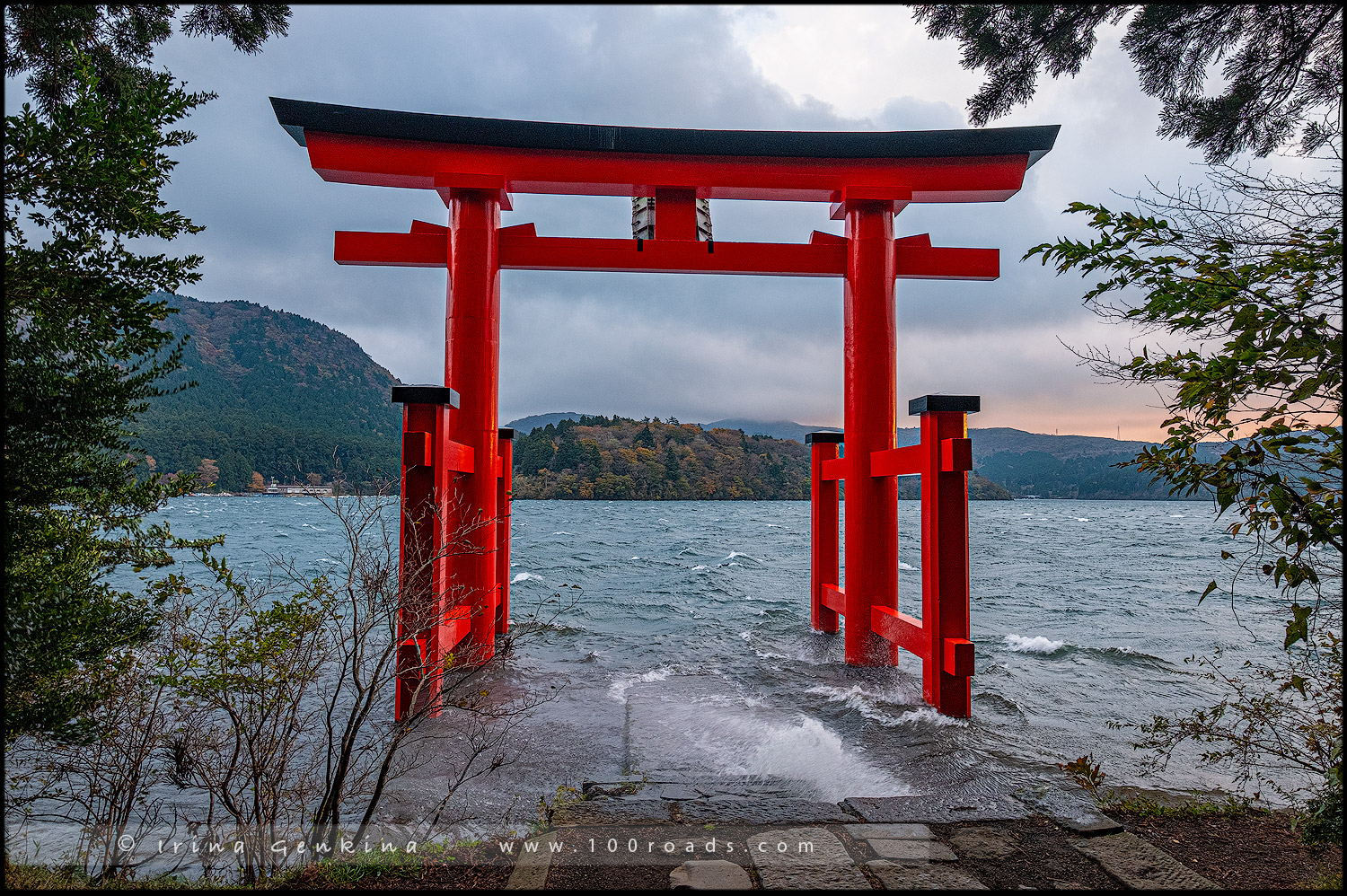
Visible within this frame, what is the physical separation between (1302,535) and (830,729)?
321 cm

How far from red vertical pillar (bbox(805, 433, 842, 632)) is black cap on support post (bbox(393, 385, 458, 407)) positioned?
421 centimetres

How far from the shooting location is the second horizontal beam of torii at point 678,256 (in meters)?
6.01

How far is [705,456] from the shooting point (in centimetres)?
4794

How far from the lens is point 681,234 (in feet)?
20.6

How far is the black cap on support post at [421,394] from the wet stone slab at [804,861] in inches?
125

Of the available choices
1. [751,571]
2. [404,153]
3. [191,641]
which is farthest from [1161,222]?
[751,571]

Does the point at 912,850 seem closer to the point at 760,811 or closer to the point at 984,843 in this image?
the point at 984,843

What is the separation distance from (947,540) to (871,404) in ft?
5.45

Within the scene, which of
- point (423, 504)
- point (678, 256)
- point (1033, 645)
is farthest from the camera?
point (1033, 645)

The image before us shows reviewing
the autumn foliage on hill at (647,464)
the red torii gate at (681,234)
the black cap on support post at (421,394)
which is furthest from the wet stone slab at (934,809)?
the autumn foliage on hill at (647,464)

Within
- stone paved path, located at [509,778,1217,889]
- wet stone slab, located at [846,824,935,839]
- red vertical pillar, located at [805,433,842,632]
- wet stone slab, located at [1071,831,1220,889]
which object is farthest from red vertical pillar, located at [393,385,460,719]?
red vertical pillar, located at [805,433,842,632]

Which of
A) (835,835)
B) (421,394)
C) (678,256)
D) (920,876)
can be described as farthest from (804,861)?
(678,256)

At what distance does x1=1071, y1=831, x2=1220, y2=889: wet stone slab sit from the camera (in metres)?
2.51

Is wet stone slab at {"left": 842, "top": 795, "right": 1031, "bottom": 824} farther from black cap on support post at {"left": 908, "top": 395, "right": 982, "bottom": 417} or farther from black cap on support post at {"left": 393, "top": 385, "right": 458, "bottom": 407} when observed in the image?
black cap on support post at {"left": 393, "top": 385, "right": 458, "bottom": 407}
